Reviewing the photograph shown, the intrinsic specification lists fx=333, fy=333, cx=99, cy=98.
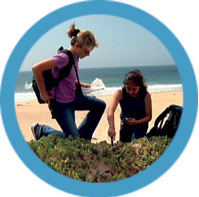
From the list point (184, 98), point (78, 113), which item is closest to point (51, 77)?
point (78, 113)

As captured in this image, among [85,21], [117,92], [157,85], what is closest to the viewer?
[85,21]

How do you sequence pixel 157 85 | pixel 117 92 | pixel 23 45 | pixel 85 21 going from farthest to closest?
Result: pixel 157 85 → pixel 117 92 → pixel 85 21 → pixel 23 45

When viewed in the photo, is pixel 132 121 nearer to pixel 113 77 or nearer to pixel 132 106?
pixel 132 106

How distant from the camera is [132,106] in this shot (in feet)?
8.71

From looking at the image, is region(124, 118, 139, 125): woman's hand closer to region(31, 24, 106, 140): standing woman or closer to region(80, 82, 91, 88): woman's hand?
region(31, 24, 106, 140): standing woman

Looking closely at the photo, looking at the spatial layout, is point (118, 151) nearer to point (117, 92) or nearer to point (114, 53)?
point (117, 92)

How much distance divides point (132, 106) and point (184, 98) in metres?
0.47

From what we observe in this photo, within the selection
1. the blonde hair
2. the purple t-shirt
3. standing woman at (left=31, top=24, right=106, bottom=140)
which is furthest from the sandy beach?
the blonde hair

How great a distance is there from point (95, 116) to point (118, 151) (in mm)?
363

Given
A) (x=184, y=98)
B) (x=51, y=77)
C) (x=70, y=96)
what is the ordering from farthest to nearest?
(x=70, y=96)
(x=51, y=77)
(x=184, y=98)

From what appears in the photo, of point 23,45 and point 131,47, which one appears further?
point 131,47

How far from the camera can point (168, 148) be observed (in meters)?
2.37

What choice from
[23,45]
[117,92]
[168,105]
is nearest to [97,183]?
[117,92]

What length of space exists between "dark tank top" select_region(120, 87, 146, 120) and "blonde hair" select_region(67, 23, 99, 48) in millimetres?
459
